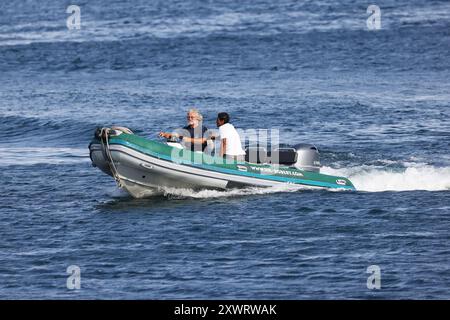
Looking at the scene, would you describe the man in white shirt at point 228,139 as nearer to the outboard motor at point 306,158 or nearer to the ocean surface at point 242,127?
the ocean surface at point 242,127

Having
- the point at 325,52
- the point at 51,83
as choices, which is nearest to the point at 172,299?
the point at 51,83

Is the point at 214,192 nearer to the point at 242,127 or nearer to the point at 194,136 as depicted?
the point at 194,136

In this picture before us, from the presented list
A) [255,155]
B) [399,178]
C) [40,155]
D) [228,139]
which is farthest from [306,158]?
[40,155]

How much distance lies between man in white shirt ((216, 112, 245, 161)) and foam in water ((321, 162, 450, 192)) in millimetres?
2460

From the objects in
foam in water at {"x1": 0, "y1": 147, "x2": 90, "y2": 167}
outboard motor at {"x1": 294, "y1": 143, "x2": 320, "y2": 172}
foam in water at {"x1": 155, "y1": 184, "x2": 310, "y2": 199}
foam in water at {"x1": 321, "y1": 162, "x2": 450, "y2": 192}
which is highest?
outboard motor at {"x1": 294, "y1": 143, "x2": 320, "y2": 172}

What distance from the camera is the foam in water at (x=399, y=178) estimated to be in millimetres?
18391

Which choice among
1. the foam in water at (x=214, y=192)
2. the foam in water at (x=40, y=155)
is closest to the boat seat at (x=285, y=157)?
the foam in water at (x=214, y=192)

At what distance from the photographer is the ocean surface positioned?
544 inches

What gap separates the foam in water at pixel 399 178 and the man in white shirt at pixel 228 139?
2460 millimetres

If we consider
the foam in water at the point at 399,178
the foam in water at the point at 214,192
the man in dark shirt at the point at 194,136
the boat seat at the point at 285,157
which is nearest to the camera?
the man in dark shirt at the point at 194,136

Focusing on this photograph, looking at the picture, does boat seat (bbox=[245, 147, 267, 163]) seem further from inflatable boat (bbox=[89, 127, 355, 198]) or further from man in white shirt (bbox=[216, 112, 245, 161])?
man in white shirt (bbox=[216, 112, 245, 161])

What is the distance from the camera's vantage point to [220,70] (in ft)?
111

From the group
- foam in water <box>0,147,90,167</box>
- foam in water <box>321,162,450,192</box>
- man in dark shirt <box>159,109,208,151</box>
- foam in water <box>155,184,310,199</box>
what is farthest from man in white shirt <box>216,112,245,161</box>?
foam in water <box>0,147,90,167</box>
